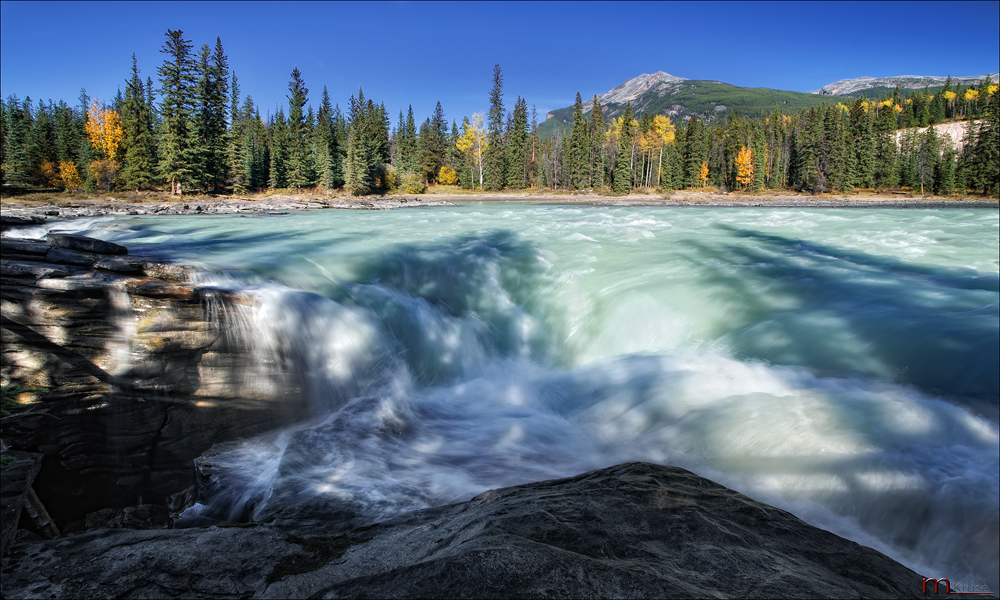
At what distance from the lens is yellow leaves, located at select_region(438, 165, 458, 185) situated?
216 ft

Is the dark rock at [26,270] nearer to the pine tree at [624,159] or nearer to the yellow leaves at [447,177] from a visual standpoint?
the pine tree at [624,159]

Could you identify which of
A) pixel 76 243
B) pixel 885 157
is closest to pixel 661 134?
pixel 885 157

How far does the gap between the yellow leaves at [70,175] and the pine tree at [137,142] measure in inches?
267

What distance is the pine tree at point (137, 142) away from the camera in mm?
41531

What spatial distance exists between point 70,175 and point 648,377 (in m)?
62.5

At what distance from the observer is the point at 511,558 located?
74.3 inches

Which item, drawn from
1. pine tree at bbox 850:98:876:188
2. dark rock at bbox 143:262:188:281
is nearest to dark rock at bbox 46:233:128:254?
dark rock at bbox 143:262:188:281

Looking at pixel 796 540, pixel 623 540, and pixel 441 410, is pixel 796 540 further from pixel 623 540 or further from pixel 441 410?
pixel 441 410

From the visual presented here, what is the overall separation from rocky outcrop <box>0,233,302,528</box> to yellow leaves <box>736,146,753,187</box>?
7323 cm

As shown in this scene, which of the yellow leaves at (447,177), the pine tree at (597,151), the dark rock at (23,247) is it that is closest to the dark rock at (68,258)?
the dark rock at (23,247)

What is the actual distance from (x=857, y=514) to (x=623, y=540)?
2222 mm

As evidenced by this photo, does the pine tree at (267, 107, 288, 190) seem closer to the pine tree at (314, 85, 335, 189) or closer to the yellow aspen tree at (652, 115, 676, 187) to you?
the pine tree at (314, 85, 335, 189)

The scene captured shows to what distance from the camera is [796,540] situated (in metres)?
2.55

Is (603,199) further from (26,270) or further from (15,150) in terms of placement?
(15,150)
